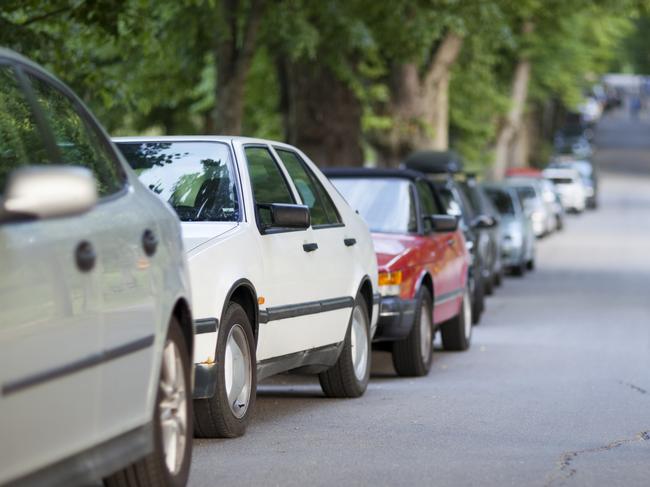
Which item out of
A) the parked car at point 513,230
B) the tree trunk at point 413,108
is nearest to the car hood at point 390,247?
the parked car at point 513,230

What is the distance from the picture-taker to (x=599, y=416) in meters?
10.1

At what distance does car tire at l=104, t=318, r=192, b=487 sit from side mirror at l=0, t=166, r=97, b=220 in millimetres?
1577

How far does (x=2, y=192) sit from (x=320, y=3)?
19.1 m

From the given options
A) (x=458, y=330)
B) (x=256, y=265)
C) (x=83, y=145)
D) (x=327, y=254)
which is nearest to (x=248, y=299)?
(x=256, y=265)

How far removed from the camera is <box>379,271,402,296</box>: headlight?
41.6 ft

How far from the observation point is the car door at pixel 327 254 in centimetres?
1023

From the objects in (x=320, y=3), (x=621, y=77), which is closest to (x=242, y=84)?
(x=320, y=3)

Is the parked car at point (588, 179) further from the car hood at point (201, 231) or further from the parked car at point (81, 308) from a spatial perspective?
the parked car at point (81, 308)

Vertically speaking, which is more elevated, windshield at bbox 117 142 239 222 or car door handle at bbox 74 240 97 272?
car door handle at bbox 74 240 97 272

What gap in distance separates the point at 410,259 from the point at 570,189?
4425cm

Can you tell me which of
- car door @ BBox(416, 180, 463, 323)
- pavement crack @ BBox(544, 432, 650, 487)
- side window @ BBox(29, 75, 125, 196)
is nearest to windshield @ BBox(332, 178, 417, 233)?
car door @ BBox(416, 180, 463, 323)

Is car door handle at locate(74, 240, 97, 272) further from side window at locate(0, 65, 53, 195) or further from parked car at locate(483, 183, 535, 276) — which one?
parked car at locate(483, 183, 535, 276)

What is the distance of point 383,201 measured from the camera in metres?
14.0

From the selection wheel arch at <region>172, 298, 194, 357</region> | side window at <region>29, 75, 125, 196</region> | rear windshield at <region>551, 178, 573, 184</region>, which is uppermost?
side window at <region>29, 75, 125, 196</region>
